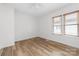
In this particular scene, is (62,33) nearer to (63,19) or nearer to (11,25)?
(63,19)

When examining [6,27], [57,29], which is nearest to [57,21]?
[57,29]

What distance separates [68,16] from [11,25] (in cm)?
Result: 293

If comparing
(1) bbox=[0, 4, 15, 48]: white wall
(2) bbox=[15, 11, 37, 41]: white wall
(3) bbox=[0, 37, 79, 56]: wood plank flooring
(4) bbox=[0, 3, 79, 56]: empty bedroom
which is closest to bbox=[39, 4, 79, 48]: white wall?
(4) bbox=[0, 3, 79, 56]: empty bedroom

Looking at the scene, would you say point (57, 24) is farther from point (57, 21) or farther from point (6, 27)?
point (6, 27)

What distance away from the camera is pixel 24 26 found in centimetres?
614

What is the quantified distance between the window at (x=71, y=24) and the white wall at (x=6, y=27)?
285 cm

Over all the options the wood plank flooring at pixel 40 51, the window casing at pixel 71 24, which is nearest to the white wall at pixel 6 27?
the wood plank flooring at pixel 40 51

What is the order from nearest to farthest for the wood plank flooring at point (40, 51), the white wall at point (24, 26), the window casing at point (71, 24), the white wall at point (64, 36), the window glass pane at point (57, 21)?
the wood plank flooring at point (40, 51) < the white wall at point (64, 36) < the window casing at point (71, 24) < the window glass pane at point (57, 21) < the white wall at point (24, 26)

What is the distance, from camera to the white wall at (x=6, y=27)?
3.65 metres

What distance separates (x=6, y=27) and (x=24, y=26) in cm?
234

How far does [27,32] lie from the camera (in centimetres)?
651

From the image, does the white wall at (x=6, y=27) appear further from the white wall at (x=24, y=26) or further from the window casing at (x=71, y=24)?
the window casing at (x=71, y=24)

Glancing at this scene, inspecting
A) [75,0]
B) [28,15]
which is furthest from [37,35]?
[75,0]

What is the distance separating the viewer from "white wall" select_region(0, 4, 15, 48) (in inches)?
144
